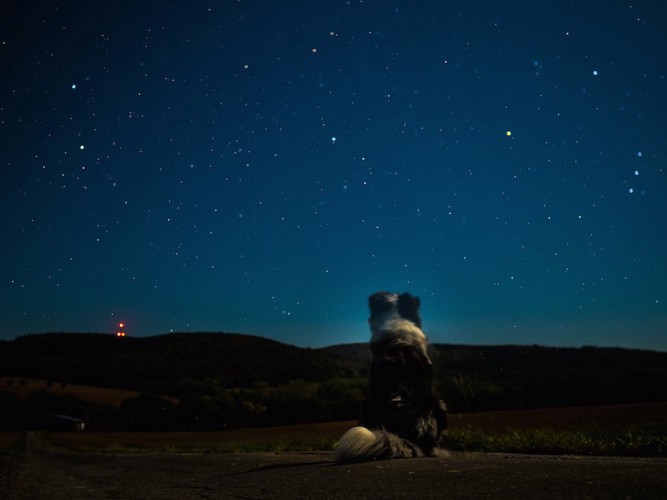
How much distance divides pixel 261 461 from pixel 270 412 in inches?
772

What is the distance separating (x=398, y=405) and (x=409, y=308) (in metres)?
1.44

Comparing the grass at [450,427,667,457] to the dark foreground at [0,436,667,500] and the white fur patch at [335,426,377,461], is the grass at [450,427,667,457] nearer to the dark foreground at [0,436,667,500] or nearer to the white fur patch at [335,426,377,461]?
the dark foreground at [0,436,667,500]

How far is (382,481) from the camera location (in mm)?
4527

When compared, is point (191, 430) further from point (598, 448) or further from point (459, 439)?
point (598, 448)

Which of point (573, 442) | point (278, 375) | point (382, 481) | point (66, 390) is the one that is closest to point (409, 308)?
point (573, 442)

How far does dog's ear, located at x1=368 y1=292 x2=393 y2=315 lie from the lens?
7516mm

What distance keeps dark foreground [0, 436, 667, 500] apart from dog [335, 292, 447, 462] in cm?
32

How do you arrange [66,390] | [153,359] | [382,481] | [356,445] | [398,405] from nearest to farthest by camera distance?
1. [382,481]
2. [356,445]
3. [398,405]
4. [66,390]
5. [153,359]

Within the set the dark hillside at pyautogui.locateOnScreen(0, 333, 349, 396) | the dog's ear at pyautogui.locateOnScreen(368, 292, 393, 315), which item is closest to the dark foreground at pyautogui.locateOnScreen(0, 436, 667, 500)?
the dog's ear at pyautogui.locateOnScreen(368, 292, 393, 315)

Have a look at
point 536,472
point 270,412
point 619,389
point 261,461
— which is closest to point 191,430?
point 270,412

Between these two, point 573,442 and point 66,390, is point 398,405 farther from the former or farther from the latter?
point 66,390

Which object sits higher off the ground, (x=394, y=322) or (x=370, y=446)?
(x=394, y=322)

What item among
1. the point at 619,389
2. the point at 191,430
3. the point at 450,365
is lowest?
the point at 191,430

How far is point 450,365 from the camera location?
25.2 ft
